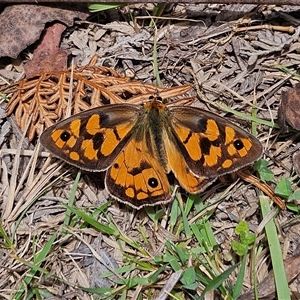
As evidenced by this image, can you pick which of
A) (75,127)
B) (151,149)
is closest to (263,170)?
(151,149)

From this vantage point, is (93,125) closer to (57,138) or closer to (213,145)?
(57,138)

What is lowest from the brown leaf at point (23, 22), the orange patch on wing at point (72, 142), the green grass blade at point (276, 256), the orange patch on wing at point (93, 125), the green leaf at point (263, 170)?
the green grass blade at point (276, 256)

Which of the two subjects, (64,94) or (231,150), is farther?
(64,94)

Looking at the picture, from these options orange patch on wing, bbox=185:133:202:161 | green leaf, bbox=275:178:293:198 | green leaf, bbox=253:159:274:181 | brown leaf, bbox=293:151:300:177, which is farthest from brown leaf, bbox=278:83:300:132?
orange patch on wing, bbox=185:133:202:161

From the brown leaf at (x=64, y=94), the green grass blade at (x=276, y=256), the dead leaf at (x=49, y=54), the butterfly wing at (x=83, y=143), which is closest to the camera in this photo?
the green grass blade at (x=276, y=256)

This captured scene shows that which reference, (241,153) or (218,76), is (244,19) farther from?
(241,153)

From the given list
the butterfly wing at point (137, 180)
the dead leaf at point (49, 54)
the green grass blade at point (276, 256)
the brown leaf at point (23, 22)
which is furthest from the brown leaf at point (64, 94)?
the green grass blade at point (276, 256)

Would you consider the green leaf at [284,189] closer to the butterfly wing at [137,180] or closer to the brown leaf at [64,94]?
the butterfly wing at [137,180]
